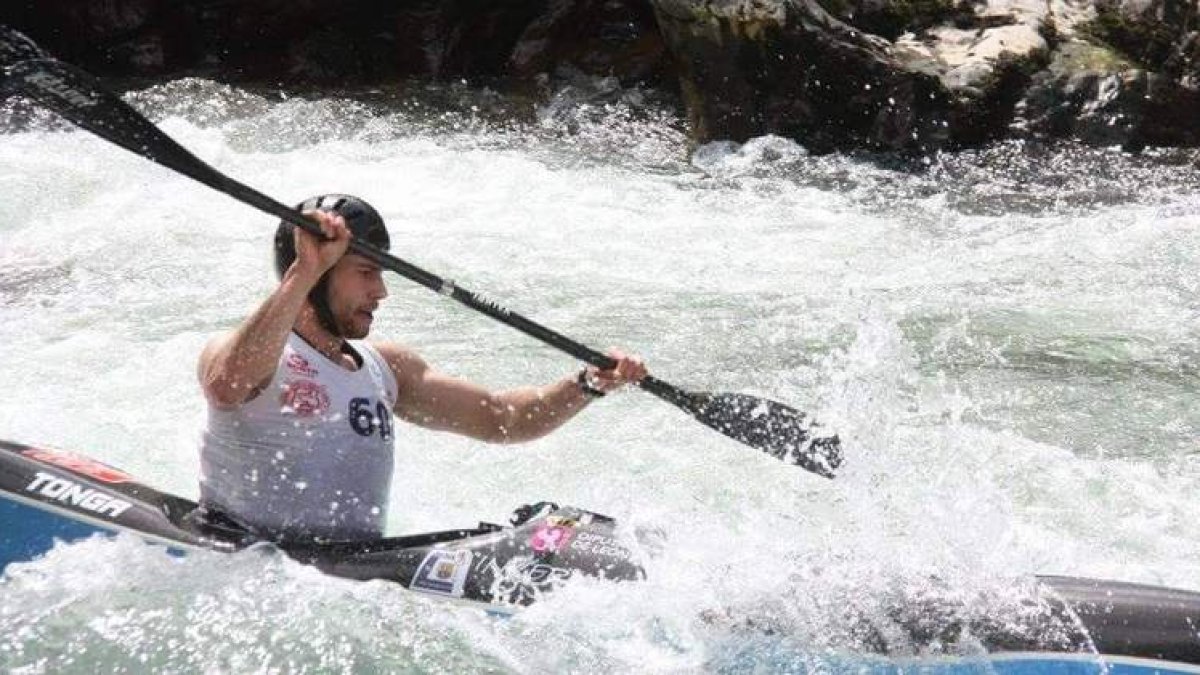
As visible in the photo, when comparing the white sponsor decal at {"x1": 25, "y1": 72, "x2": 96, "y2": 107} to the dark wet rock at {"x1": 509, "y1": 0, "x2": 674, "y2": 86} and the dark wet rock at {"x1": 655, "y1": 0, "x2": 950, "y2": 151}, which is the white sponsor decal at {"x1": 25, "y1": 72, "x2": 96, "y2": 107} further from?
the dark wet rock at {"x1": 509, "y1": 0, "x2": 674, "y2": 86}

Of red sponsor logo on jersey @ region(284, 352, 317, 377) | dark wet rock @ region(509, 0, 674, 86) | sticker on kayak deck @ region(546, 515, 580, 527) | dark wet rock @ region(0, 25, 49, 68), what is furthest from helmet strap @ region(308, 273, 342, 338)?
dark wet rock @ region(509, 0, 674, 86)

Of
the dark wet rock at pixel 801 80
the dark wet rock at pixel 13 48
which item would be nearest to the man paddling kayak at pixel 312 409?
the dark wet rock at pixel 13 48

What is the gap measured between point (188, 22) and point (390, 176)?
4.23 meters

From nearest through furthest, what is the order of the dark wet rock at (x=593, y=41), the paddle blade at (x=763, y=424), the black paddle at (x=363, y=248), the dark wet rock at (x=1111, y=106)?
the black paddle at (x=363, y=248) → the paddle blade at (x=763, y=424) → the dark wet rock at (x=1111, y=106) → the dark wet rock at (x=593, y=41)

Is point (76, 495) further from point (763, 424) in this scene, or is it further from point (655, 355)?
point (655, 355)

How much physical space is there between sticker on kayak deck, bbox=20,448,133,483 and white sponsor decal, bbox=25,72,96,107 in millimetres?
918

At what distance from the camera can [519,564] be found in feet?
11.5

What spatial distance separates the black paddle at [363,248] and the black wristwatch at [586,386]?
2.7 inches

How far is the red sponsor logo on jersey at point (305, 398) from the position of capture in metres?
3.55

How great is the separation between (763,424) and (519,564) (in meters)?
1.05

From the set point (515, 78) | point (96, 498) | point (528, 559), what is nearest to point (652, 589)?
point (528, 559)

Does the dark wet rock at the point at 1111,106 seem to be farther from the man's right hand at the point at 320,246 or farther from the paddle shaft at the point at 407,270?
the man's right hand at the point at 320,246

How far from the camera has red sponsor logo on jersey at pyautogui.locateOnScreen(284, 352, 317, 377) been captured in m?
3.55

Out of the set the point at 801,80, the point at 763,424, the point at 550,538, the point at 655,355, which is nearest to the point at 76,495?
the point at 550,538
